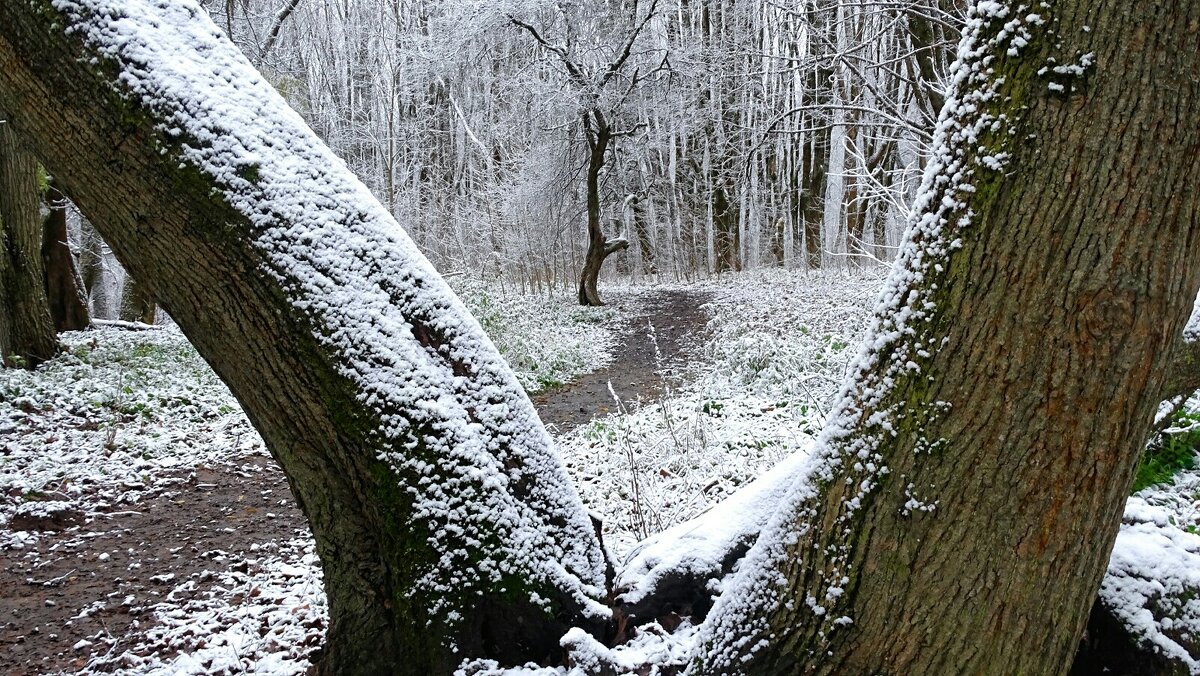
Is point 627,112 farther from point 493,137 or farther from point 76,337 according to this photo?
point 76,337

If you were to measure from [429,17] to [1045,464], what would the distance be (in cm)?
2069

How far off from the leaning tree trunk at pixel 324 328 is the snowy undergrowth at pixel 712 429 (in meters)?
1.50

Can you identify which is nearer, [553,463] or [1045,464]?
[1045,464]

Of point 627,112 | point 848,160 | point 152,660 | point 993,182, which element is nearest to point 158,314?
point 627,112

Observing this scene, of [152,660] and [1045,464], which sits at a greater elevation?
[1045,464]

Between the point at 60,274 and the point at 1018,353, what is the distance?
1251 centimetres

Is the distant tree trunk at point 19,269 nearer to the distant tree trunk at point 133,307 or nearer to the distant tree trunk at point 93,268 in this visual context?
the distant tree trunk at point 93,268

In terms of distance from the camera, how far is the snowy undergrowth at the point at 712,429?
14.4ft

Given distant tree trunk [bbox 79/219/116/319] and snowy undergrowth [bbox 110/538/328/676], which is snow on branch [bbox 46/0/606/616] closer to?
snowy undergrowth [bbox 110/538/328/676]

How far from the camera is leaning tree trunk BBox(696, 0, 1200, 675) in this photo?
4.12 feet

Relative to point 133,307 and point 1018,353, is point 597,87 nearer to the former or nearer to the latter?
point 133,307

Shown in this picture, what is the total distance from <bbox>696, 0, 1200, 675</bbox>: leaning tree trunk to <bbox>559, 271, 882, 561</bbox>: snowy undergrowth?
202 centimetres

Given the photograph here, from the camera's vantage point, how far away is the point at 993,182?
1385 millimetres

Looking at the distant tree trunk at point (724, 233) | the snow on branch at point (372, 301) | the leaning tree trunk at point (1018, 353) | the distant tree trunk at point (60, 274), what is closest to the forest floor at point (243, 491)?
the snow on branch at point (372, 301)
